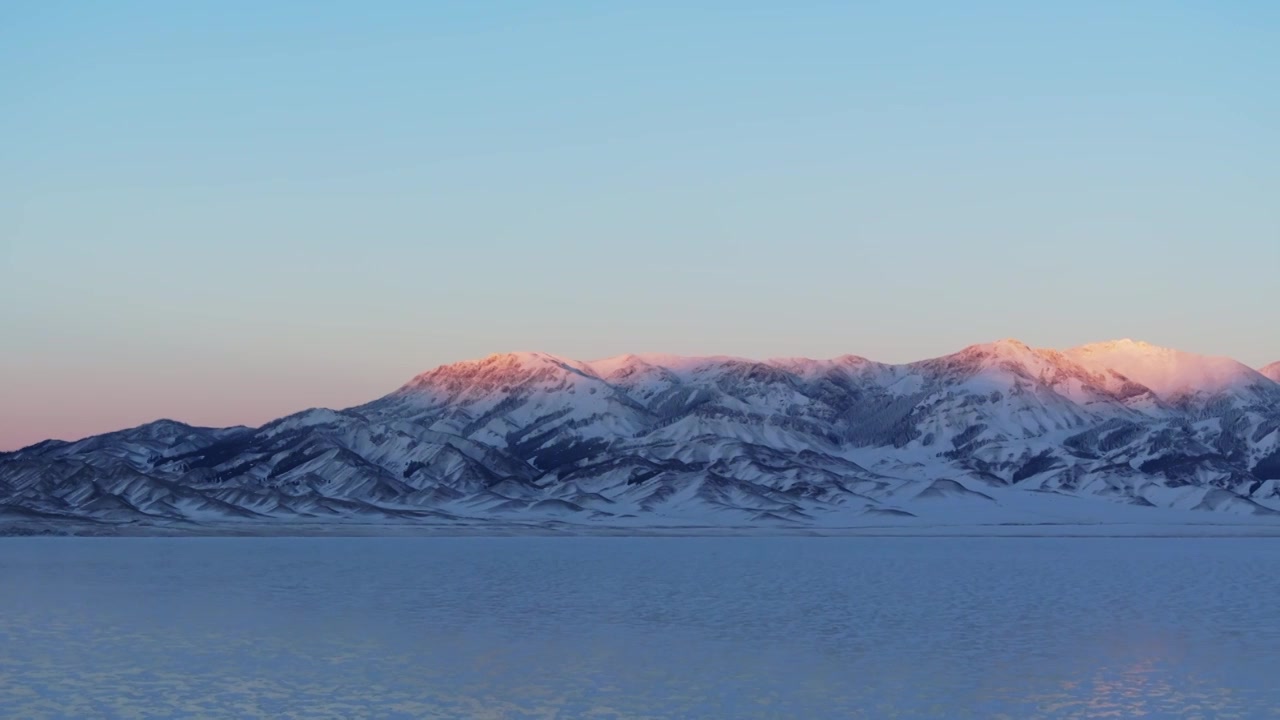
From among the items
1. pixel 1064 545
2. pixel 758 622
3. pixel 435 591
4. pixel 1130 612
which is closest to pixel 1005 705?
pixel 758 622

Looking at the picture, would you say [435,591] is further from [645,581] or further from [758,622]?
[758,622]

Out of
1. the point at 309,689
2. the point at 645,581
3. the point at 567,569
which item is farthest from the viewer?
the point at 567,569

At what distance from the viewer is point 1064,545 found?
156m

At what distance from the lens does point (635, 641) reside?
5147 centimetres

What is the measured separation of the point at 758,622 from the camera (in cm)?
5928

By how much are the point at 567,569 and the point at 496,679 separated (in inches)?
2302

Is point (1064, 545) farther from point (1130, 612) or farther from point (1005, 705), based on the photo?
point (1005, 705)

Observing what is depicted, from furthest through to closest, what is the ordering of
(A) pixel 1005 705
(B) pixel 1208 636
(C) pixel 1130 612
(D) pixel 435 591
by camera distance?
(D) pixel 435 591
(C) pixel 1130 612
(B) pixel 1208 636
(A) pixel 1005 705

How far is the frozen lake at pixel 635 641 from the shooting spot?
3800 cm

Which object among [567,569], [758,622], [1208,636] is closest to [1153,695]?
[1208,636]

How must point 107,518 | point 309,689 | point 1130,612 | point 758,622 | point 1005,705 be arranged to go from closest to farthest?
point 1005,705 < point 309,689 < point 758,622 < point 1130,612 < point 107,518

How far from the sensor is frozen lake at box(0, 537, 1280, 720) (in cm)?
3800

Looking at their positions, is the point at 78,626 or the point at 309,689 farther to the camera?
the point at 78,626

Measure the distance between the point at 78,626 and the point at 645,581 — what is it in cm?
3720
